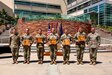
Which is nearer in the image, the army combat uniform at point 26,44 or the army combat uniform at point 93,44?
the army combat uniform at point 93,44

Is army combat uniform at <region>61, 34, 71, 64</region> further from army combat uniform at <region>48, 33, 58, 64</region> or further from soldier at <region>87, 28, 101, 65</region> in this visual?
soldier at <region>87, 28, 101, 65</region>

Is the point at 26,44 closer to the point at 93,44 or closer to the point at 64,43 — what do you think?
the point at 64,43

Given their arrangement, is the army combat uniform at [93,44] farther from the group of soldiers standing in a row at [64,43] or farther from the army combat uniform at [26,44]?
the army combat uniform at [26,44]

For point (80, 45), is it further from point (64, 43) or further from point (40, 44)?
point (40, 44)

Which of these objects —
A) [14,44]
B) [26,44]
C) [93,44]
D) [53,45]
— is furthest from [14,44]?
[93,44]

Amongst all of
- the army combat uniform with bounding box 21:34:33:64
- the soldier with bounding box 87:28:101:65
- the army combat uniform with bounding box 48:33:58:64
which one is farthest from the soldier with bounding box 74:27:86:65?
the army combat uniform with bounding box 21:34:33:64

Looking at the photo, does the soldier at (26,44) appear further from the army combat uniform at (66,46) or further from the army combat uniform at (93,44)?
the army combat uniform at (93,44)

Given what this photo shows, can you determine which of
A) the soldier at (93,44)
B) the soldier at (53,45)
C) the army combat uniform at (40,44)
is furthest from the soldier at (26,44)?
the soldier at (93,44)

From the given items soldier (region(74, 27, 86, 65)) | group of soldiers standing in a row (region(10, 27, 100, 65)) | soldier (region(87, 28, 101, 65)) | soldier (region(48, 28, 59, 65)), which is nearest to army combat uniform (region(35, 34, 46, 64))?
group of soldiers standing in a row (region(10, 27, 100, 65))

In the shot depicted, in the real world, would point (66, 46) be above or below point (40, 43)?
below

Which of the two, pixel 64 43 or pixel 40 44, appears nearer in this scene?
pixel 64 43

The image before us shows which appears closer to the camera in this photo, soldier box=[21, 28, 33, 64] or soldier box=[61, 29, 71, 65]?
soldier box=[61, 29, 71, 65]

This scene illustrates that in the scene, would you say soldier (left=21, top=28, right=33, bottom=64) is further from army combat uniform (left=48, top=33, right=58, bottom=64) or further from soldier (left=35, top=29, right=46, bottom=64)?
army combat uniform (left=48, top=33, right=58, bottom=64)

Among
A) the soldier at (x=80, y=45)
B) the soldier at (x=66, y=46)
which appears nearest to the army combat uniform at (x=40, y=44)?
the soldier at (x=66, y=46)
